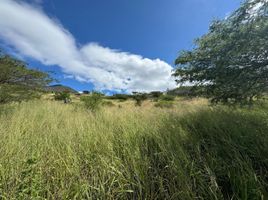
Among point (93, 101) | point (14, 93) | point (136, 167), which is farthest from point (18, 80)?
point (136, 167)

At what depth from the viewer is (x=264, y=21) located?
4.61m

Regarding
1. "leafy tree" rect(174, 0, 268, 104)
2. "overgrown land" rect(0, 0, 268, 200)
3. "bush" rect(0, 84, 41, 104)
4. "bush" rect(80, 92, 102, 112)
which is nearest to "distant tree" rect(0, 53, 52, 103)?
"bush" rect(0, 84, 41, 104)

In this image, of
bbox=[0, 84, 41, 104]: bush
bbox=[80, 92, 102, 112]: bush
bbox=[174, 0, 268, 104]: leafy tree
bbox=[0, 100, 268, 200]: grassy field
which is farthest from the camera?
bbox=[80, 92, 102, 112]: bush

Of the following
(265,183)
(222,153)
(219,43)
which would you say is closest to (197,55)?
(219,43)

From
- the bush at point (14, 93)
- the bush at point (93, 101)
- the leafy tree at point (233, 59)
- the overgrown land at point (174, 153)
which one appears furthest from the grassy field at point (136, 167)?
the bush at point (93, 101)

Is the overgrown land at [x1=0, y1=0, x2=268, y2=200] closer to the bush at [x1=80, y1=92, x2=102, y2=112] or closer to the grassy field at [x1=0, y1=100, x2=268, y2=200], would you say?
the grassy field at [x1=0, y1=100, x2=268, y2=200]

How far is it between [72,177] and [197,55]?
5.27 meters

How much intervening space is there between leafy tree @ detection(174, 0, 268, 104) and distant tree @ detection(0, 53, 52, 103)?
6360 mm

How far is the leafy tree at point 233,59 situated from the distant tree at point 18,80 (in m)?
6.36

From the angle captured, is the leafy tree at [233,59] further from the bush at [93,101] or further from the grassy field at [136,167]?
the bush at [93,101]

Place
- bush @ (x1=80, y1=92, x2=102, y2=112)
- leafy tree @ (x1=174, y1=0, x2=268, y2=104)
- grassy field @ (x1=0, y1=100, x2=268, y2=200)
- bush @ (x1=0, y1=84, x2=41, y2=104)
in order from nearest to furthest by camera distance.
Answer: grassy field @ (x1=0, y1=100, x2=268, y2=200) → leafy tree @ (x1=174, y1=0, x2=268, y2=104) → bush @ (x1=0, y1=84, x2=41, y2=104) → bush @ (x1=80, y1=92, x2=102, y2=112)

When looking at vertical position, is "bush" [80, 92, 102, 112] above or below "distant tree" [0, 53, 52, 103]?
below

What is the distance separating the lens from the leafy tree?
4766 mm

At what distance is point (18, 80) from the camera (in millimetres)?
9117
